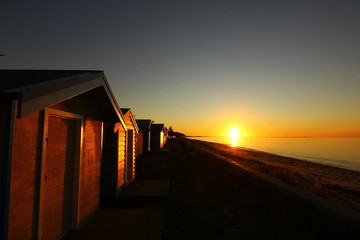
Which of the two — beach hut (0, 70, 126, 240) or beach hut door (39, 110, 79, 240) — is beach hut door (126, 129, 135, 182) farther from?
beach hut door (39, 110, 79, 240)

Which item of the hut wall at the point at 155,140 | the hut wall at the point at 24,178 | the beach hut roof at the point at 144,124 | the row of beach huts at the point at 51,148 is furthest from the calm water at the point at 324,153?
the hut wall at the point at 24,178

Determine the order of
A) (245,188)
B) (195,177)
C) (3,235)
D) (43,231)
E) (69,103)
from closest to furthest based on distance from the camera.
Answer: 1. (3,235)
2. (43,231)
3. (69,103)
4. (245,188)
5. (195,177)

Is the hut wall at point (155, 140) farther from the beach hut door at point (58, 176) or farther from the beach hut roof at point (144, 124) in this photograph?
the beach hut door at point (58, 176)

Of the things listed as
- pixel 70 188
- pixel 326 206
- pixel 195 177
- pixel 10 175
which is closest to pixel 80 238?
pixel 70 188

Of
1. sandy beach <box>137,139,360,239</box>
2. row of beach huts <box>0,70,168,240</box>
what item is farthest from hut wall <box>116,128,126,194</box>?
sandy beach <box>137,139,360,239</box>

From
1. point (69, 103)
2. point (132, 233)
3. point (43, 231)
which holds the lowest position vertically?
point (132, 233)

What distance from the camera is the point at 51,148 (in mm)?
4031

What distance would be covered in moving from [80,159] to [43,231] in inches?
63.5

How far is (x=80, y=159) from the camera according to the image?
502cm

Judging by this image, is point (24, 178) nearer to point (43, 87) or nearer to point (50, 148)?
point (50, 148)

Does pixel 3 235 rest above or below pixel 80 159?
below

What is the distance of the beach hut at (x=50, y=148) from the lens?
8.75 ft

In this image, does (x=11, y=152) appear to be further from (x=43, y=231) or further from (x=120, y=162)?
(x=120, y=162)

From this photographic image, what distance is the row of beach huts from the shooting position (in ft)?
8.75
